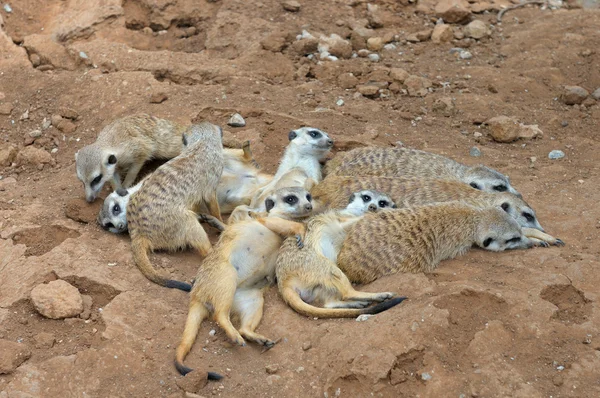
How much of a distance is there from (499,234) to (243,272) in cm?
135

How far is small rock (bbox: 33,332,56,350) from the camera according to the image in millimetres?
3309

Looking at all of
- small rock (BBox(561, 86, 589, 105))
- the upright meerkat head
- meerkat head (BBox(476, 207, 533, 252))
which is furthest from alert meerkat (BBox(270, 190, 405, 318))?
small rock (BBox(561, 86, 589, 105))

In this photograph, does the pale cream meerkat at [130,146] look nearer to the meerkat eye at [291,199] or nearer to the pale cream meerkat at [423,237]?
the meerkat eye at [291,199]

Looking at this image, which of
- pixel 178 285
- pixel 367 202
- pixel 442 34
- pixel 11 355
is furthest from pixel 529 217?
pixel 442 34

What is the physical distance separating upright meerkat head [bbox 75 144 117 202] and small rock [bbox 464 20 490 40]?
11.7 feet

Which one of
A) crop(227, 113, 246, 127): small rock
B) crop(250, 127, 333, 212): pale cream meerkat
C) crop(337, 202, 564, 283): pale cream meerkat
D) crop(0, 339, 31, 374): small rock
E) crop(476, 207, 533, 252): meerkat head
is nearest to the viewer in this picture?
crop(0, 339, 31, 374): small rock

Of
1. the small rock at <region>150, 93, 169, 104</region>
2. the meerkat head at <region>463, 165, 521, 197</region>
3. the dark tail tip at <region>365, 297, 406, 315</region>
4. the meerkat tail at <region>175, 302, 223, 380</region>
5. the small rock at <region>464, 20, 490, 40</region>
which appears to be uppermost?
the meerkat tail at <region>175, 302, 223, 380</region>

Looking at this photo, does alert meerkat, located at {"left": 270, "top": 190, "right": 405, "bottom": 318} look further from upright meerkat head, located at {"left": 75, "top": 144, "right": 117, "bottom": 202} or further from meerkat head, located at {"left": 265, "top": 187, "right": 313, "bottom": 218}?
upright meerkat head, located at {"left": 75, "top": 144, "right": 117, "bottom": 202}

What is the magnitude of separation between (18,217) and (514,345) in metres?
2.78

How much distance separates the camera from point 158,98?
5566 millimetres

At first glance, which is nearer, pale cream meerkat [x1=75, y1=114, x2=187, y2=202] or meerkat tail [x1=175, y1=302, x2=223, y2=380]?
meerkat tail [x1=175, y1=302, x2=223, y2=380]

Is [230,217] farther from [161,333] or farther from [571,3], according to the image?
[571,3]

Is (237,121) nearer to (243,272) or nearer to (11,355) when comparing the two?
(243,272)

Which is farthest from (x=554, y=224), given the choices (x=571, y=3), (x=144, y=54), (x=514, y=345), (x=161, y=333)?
(x=571, y=3)
